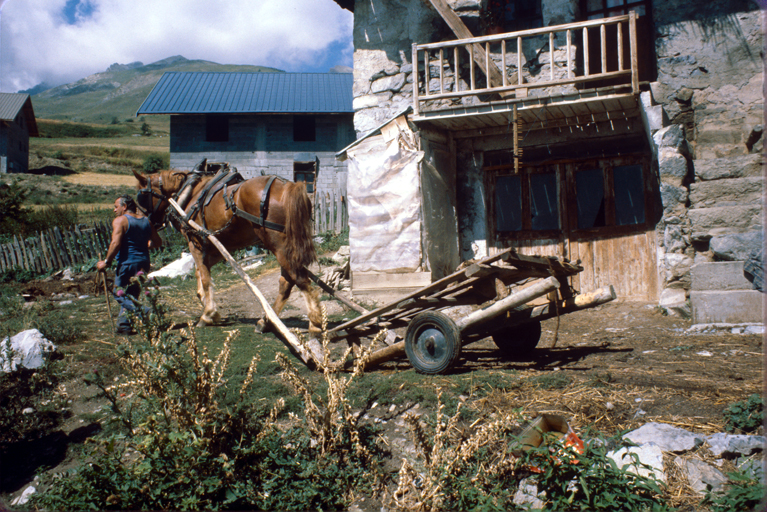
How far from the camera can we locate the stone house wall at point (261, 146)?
23031 millimetres

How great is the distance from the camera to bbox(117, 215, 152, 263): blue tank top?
634cm

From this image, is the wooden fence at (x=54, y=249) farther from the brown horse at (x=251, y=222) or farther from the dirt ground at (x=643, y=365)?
the dirt ground at (x=643, y=365)

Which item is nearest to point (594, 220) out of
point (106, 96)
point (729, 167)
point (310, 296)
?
point (729, 167)

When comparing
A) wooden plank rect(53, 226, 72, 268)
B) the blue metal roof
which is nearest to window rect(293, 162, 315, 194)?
the blue metal roof

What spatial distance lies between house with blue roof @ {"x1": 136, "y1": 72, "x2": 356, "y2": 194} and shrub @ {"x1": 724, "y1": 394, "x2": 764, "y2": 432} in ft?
67.8

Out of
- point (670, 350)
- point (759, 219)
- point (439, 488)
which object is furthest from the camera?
point (759, 219)

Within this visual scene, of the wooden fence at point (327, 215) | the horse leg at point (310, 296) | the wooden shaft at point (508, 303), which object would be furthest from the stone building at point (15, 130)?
the wooden shaft at point (508, 303)

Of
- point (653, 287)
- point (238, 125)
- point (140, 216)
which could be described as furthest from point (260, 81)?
point (653, 287)

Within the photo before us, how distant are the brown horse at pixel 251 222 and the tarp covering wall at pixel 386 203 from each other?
2.23 meters

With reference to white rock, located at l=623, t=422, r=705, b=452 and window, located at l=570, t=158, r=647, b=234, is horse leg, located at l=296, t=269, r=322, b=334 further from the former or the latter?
window, located at l=570, t=158, r=647, b=234

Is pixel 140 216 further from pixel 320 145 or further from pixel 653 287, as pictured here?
pixel 320 145

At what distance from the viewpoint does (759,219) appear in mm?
5809

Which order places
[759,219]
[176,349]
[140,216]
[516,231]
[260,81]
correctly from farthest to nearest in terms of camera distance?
[260,81] → [516,231] → [140,216] → [759,219] → [176,349]

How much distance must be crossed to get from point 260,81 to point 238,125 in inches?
152
